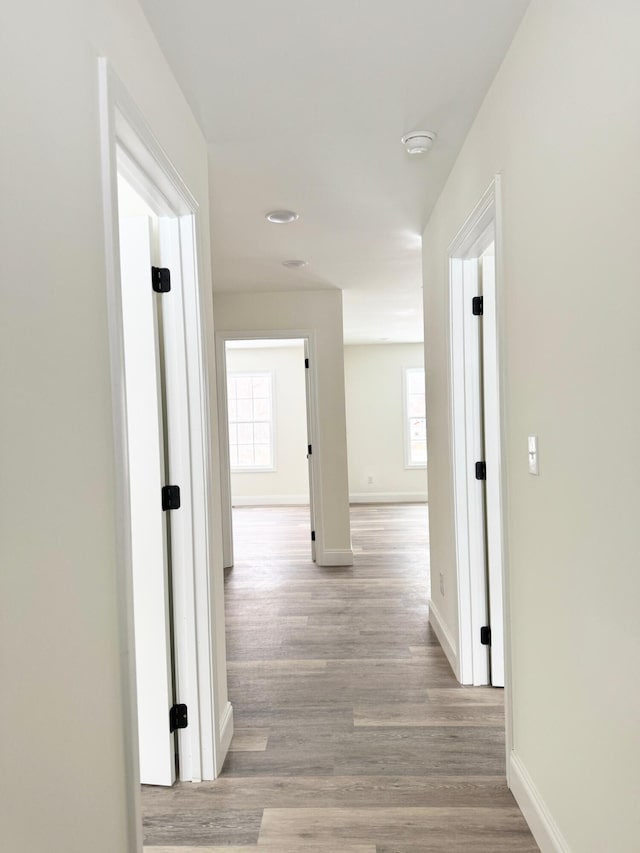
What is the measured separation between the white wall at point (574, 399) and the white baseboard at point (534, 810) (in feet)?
0.09

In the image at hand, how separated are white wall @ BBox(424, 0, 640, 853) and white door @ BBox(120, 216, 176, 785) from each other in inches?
48.6

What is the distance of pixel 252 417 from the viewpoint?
30.4ft

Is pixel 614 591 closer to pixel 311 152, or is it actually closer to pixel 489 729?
pixel 489 729

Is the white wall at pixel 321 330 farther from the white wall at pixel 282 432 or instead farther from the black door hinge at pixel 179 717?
the white wall at pixel 282 432

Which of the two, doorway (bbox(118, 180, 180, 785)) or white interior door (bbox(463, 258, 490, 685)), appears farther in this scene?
white interior door (bbox(463, 258, 490, 685))

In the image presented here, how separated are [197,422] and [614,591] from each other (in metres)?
1.46

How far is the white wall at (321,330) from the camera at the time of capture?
17.4ft

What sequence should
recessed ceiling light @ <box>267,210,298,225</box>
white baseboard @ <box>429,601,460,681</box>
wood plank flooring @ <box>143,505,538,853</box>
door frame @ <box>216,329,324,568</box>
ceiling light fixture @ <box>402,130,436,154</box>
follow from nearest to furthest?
wood plank flooring @ <box>143,505,538,853</box> → ceiling light fixture @ <box>402,130,436,154</box> → white baseboard @ <box>429,601,460,681</box> → recessed ceiling light @ <box>267,210,298,225</box> → door frame @ <box>216,329,324,568</box>

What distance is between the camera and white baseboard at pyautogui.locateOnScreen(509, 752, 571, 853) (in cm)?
163

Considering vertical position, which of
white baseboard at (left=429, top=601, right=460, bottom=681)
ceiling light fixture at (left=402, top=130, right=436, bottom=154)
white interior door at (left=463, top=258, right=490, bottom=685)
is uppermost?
ceiling light fixture at (left=402, top=130, right=436, bottom=154)

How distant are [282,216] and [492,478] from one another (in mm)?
1859

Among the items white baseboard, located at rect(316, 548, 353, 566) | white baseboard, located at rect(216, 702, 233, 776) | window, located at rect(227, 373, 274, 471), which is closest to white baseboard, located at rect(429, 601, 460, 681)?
white baseboard, located at rect(216, 702, 233, 776)

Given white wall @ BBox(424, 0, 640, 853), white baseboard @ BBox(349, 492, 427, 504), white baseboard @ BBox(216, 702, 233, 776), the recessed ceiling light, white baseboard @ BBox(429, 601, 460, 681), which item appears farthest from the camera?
white baseboard @ BBox(349, 492, 427, 504)

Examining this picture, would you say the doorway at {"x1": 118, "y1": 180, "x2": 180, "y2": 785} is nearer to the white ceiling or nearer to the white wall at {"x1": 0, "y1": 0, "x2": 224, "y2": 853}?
the white ceiling
